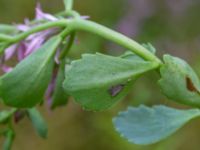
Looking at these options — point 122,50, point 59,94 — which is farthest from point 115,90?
point 122,50

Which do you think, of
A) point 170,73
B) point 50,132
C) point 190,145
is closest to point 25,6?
point 50,132

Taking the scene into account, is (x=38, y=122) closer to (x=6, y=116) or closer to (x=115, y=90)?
(x=6, y=116)

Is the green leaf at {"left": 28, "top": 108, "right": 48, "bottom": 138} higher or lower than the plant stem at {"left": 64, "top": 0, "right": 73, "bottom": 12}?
lower

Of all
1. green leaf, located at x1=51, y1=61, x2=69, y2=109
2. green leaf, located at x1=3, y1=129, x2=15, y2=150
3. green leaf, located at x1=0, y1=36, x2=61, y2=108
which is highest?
green leaf, located at x1=0, y1=36, x2=61, y2=108

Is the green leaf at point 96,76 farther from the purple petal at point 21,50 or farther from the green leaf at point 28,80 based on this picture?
the purple petal at point 21,50

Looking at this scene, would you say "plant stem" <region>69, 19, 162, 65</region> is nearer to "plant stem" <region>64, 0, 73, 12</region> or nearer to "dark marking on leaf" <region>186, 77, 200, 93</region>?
"dark marking on leaf" <region>186, 77, 200, 93</region>

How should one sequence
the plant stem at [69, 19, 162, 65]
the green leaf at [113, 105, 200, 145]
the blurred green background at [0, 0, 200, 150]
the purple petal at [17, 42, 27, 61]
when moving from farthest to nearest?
the blurred green background at [0, 0, 200, 150], the purple petal at [17, 42, 27, 61], the green leaf at [113, 105, 200, 145], the plant stem at [69, 19, 162, 65]

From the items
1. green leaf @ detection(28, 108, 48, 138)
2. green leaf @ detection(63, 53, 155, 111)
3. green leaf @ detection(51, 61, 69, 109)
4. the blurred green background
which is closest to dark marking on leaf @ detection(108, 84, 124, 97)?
green leaf @ detection(63, 53, 155, 111)
